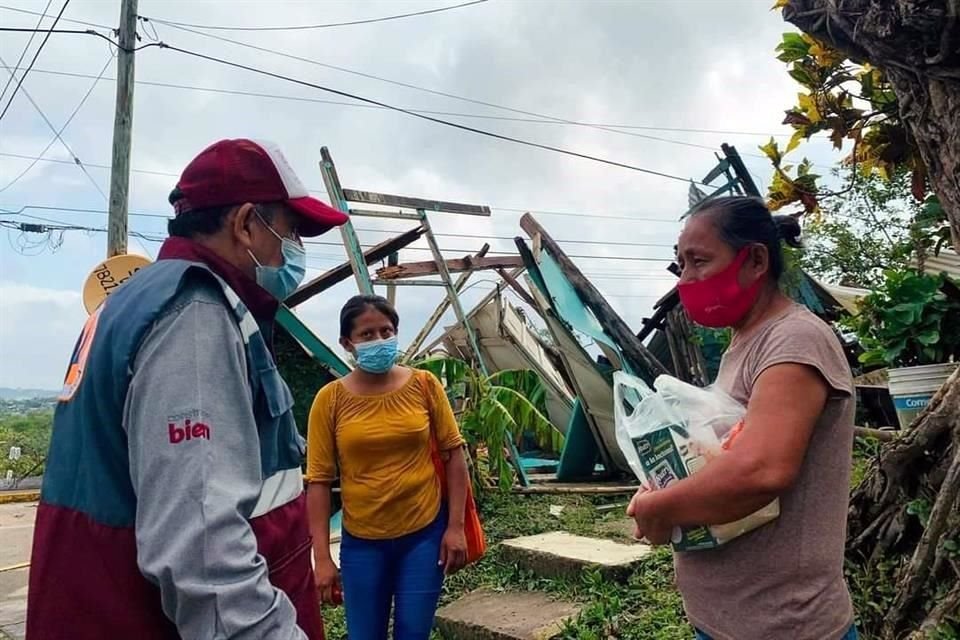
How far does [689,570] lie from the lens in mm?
1662

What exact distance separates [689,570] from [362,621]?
163 cm

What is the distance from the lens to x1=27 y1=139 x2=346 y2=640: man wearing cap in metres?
1.09

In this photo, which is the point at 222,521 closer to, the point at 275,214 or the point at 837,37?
the point at 275,214

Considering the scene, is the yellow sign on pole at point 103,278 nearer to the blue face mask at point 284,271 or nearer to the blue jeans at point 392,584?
the blue jeans at point 392,584

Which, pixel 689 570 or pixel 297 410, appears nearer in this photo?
pixel 689 570

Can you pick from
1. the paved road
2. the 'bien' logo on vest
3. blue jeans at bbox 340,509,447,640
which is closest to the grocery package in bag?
the 'bien' logo on vest

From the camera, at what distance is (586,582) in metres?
4.02

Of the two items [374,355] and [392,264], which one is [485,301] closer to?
[392,264]

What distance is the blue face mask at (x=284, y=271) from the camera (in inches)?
57.1

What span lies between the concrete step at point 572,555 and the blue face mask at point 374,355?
1.74 metres

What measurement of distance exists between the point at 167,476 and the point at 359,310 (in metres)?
2.18

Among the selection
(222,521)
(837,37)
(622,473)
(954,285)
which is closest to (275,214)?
(222,521)

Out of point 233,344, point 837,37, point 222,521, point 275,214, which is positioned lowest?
point 222,521

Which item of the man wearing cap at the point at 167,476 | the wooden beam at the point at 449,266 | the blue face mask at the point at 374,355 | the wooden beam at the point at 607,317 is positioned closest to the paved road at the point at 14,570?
the blue face mask at the point at 374,355
